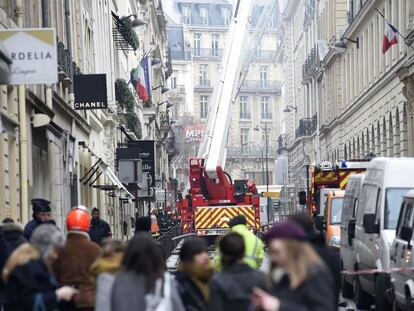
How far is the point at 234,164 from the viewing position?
148 meters

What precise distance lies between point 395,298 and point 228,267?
8202 millimetres

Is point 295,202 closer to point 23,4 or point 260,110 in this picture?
point 23,4

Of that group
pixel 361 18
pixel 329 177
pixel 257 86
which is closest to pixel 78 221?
pixel 329 177

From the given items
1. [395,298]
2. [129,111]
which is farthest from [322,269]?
[129,111]

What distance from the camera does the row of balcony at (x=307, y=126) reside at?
9230cm

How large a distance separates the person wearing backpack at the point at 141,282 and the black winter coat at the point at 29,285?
2.69 feet

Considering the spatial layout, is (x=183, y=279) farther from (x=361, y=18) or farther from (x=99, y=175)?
(x=361, y=18)

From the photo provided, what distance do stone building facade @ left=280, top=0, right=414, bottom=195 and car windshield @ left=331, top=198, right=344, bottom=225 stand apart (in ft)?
58.2

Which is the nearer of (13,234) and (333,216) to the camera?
(13,234)

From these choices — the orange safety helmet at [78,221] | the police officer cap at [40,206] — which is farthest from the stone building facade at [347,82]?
the orange safety helmet at [78,221]

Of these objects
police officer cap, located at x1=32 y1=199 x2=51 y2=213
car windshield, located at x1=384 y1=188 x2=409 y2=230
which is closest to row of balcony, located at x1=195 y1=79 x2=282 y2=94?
car windshield, located at x1=384 y1=188 x2=409 y2=230

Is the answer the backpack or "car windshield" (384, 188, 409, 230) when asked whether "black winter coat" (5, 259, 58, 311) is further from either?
"car windshield" (384, 188, 409, 230)

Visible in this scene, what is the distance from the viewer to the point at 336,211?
93.0 feet

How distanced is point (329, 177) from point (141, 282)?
2740 centimetres
